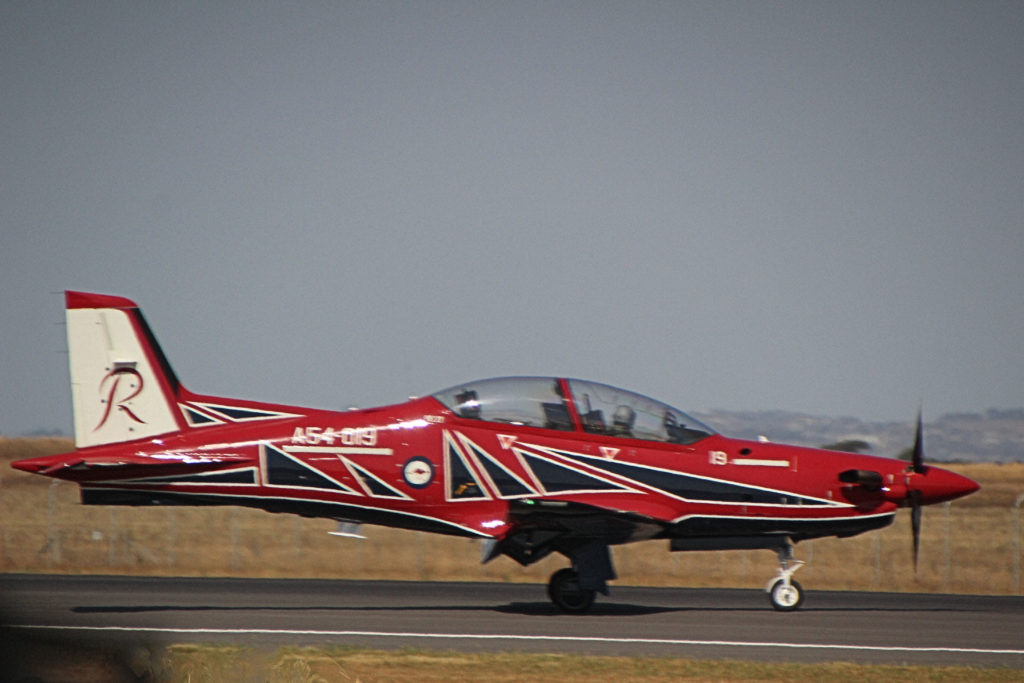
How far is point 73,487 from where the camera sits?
39.1 m

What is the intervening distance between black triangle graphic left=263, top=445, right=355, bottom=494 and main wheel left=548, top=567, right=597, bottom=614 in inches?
145

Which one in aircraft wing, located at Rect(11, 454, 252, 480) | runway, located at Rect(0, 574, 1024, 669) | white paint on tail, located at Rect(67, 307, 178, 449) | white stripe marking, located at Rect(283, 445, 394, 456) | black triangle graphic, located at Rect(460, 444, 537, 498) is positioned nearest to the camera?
runway, located at Rect(0, 574, 1024, 669)

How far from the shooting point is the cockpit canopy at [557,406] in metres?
15.4

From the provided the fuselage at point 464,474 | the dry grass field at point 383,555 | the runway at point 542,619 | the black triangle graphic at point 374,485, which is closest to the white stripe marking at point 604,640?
the runway at point 542,619

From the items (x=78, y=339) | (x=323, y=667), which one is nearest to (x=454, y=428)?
(x=78, y=339)

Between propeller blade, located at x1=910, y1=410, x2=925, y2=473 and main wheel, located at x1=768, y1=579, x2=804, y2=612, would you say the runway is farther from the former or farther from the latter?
propeller blade, located at x1=910, y1=410, x2=925, y2=473

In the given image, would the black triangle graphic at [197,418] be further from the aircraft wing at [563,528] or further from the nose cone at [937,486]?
the nose cone at [937,486]

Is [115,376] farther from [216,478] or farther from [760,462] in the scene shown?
[760,462]

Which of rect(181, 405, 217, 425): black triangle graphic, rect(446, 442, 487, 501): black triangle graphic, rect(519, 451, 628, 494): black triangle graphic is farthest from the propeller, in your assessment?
rect(181, 405, 217, 425): black triangle graphic

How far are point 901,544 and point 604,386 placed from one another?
22.5m

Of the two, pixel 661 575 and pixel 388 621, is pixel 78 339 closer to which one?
pixel 388 621

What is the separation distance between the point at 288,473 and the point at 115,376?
9.62 feet

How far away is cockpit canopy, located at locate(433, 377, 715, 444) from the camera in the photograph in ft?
50.6

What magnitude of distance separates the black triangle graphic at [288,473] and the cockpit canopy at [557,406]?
2.02 metres
